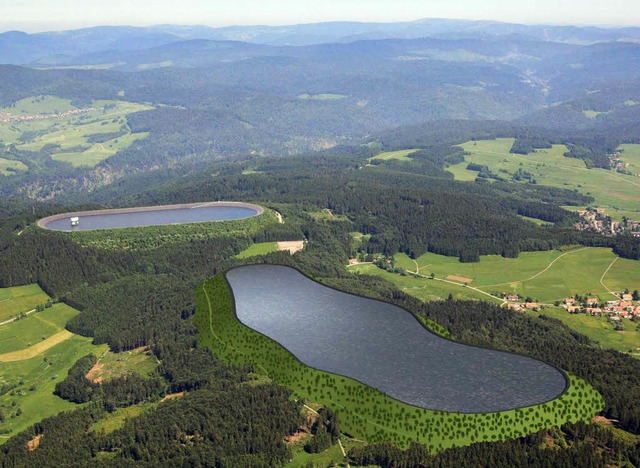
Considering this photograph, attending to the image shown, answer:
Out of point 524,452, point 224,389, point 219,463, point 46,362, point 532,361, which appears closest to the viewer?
point 524,452

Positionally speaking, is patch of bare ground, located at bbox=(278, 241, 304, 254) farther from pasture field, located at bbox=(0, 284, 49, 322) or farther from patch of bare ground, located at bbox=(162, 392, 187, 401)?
patch of bare ground, located at bbox=(162, 392, 187, 401)

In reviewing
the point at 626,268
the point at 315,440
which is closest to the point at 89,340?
the point at 315,440

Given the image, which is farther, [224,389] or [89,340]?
[89,340]

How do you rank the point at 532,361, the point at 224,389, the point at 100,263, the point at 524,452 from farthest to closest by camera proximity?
the point at 100,263 → the point at 224,389 → the point at 532,361 → the point at 524,452

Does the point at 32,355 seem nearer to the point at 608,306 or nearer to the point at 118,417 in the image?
the point at 118,417

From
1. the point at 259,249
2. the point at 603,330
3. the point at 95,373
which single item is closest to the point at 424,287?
the point at 259,249

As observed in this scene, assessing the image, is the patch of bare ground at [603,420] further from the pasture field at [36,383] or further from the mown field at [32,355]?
the mown field at [32,355]

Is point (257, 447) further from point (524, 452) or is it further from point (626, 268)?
point (626, 268)
